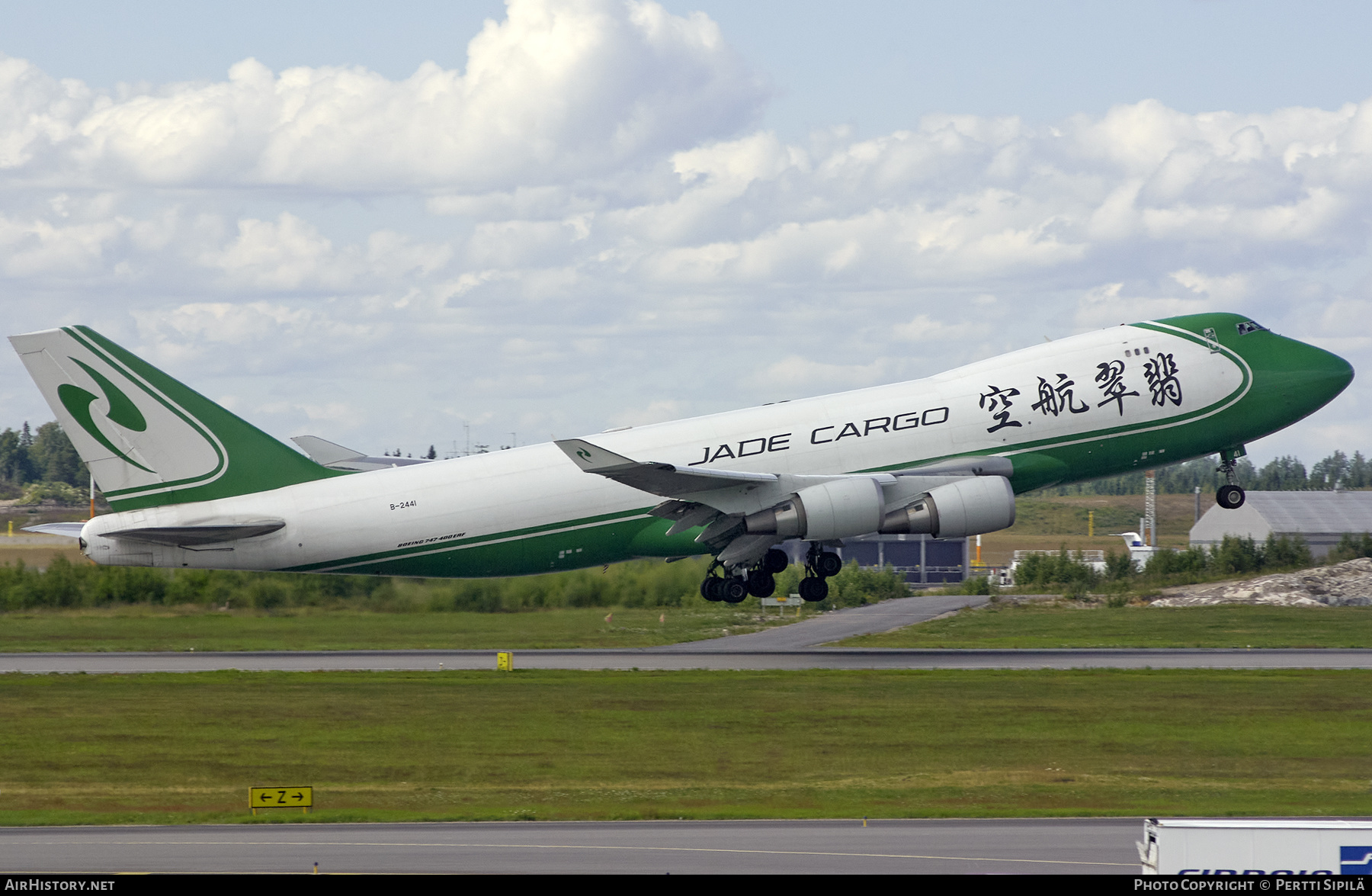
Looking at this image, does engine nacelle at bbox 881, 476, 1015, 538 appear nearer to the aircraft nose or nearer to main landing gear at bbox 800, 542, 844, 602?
main landing gear at bbox 800, 542, 844, 602

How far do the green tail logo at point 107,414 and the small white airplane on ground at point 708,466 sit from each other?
0.15 ft

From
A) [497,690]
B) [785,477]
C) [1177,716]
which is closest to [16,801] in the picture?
[497,690]

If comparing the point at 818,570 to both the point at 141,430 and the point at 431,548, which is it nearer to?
the point at 431,548

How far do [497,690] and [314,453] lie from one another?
9.04 metres

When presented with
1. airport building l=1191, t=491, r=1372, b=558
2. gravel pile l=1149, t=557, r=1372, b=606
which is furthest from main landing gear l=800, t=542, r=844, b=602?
airport building l=1191, t=491, r=1372, b=558

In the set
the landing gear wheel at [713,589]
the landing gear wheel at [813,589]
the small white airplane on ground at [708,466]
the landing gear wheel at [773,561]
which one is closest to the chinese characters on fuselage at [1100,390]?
the small white airplane on ground at [708,466]

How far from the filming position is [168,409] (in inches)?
1486

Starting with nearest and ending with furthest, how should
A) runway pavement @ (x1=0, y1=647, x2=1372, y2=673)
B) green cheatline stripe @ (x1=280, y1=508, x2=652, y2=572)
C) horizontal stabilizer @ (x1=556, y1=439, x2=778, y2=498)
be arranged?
horizontal stabilizer @ (x1=556, y1=439, x2=778, y2=498), green cheatline stripe @ (x1=280, y1=508, x2=652, y2=572), runway pavement @ (x1=0, y1=647, x2=1372, y2=673)

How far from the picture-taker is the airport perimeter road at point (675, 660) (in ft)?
146

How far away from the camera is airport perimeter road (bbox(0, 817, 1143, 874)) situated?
19656 millimetres

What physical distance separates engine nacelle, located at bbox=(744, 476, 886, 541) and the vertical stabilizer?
1299 centimetres

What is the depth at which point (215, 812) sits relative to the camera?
26297 millimetres

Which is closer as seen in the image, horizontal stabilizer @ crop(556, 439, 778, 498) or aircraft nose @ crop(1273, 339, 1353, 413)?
horizontal stabilizer @ crop(556, 439, 778, 498)

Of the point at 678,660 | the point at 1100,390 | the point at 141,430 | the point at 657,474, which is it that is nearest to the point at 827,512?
the point at 657,474
